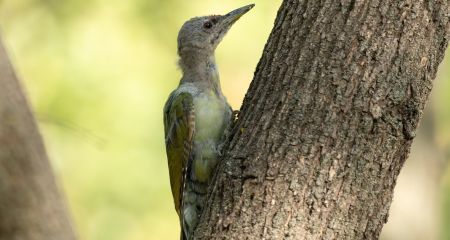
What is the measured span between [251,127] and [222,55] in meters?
6.93

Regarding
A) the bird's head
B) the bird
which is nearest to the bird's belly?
the bird

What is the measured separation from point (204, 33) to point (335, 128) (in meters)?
2.83

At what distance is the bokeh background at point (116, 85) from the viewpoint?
10.4 m

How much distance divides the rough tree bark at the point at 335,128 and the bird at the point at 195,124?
4.64 ft

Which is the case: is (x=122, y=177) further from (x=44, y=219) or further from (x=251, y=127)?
(x=251, y=127)

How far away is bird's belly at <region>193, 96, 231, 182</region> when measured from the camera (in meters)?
5.58

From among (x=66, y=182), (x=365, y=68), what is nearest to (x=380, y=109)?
(x=365, y=68)

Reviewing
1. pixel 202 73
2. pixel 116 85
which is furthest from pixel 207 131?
pixel 116 85

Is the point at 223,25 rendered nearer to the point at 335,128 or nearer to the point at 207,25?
the point at 207,25

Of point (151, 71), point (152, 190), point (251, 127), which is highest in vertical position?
point (151, 71)

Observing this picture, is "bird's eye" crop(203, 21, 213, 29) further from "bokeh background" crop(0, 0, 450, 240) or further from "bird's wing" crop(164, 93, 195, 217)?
"bokeh background" crop(0, 0, 450, 240)

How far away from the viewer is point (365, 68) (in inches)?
154

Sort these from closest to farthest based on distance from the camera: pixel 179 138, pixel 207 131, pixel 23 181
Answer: pixel 23 181
pixel 207 131
pixel 179 138

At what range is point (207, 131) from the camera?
5742 millimetres
